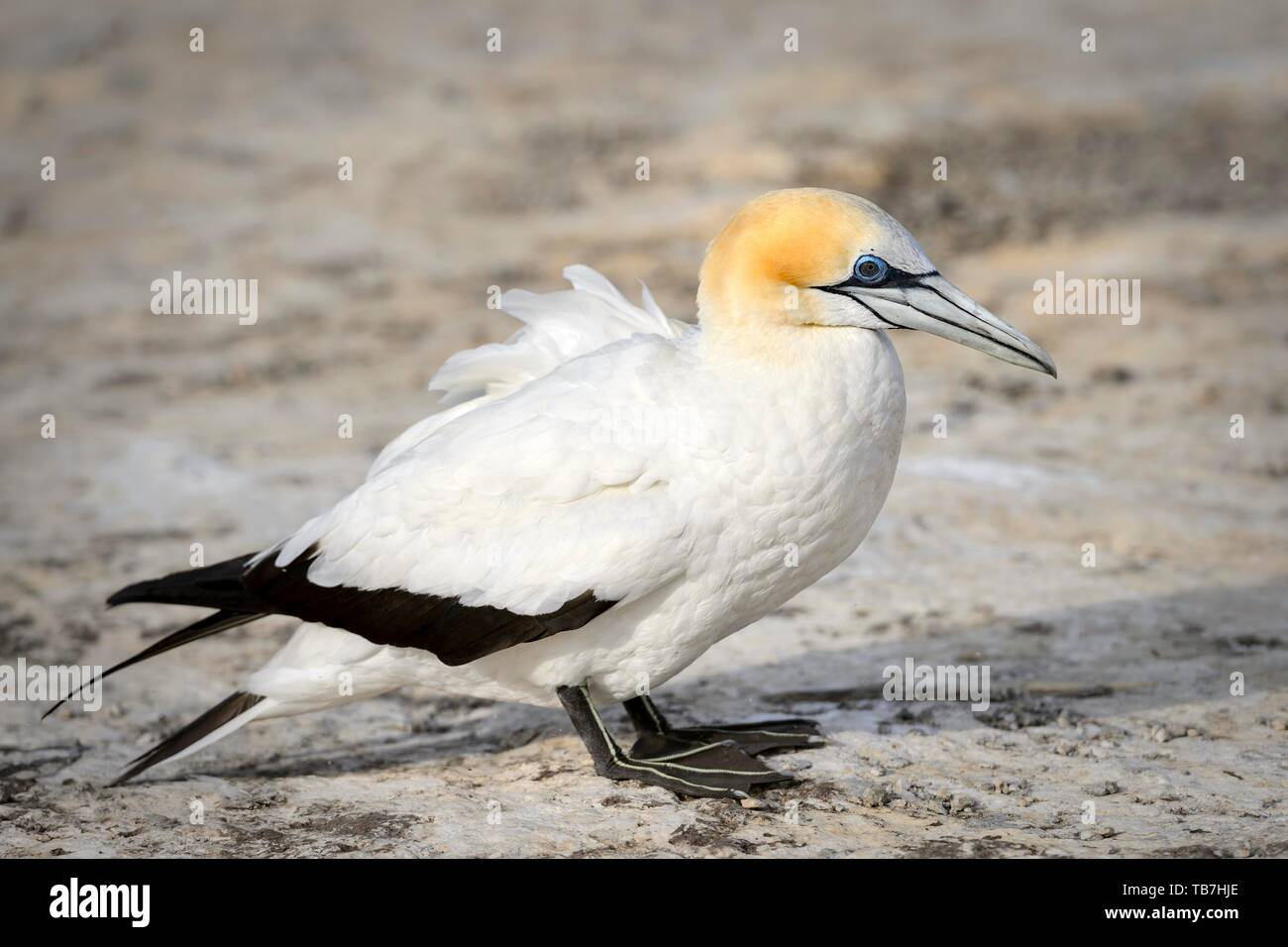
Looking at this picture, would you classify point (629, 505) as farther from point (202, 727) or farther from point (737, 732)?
point (202, 727)

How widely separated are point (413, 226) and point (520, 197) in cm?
99

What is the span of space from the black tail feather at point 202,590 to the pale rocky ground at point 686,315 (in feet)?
Result: 2.33

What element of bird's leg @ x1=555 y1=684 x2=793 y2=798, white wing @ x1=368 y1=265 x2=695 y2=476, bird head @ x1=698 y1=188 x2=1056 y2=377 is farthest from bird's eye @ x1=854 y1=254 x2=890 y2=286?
bird's leg @ x1=555 y1=684 x2=793 y2=798

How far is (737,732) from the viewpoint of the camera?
5.88 m

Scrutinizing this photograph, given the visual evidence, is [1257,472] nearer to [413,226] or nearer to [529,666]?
[529,666]

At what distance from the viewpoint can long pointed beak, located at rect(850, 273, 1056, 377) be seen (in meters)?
5.09

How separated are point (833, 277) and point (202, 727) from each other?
2.75m

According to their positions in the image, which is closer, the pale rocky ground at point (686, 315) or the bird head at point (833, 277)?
the bird head at point (833, 277)

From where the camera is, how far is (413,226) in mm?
14055

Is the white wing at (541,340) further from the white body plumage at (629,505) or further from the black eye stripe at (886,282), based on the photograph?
the black eye stripe at (886,282)

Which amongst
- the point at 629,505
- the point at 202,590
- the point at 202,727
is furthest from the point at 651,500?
the point at 202,727

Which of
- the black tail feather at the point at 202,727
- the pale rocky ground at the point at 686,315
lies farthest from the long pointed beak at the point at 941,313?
the black tail feather at the point at 202,727

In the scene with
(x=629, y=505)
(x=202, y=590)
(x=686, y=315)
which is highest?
(x=686, y=315)

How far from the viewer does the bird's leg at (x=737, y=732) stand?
19.0 feet
